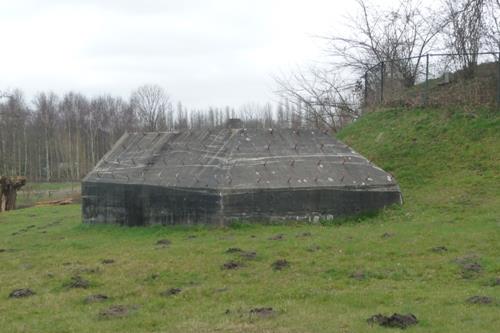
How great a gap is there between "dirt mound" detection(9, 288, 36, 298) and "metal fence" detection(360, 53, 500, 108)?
52.0ft

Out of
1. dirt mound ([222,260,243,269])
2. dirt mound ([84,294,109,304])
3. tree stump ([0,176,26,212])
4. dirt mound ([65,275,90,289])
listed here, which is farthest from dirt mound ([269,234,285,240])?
tree stump ([0,176,26,212])

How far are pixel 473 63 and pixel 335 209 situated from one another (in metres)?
10.7

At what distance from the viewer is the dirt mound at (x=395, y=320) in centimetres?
643

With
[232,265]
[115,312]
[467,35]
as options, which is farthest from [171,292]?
[467,35]

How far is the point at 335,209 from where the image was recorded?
14.7m

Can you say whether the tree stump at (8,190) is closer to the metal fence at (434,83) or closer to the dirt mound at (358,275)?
the metal fence at (434,83)

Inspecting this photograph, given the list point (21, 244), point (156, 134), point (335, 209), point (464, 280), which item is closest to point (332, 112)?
point (156, 134)

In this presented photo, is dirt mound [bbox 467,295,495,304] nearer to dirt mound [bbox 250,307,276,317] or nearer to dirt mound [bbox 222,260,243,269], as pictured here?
dirt mound [bbox 250,307,276,317]

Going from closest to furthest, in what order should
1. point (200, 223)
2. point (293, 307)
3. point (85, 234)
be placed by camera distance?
point (293, 307) < point (200, 223) < point (85, 234)

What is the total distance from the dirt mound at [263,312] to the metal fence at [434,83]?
1508cm

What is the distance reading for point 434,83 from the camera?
22891mm

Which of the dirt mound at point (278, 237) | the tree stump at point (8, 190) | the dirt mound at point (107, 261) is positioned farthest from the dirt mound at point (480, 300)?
the tree stump at point (8, 190)

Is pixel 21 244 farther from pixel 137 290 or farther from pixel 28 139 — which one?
pixel 28 139

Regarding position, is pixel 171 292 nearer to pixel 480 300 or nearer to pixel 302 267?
pixel 302 267
